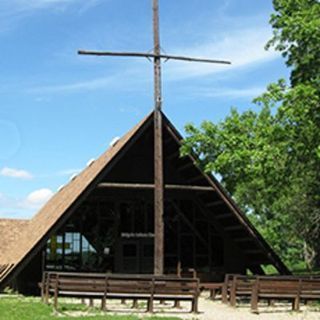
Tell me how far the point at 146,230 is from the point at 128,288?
355 inches

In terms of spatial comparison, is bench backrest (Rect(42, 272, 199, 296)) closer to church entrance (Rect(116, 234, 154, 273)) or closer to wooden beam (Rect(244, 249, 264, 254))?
church entrance (Rect(116, 234, 154, 273))

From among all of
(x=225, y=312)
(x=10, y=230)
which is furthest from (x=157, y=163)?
(x=10, y=230)

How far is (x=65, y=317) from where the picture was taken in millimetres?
12992

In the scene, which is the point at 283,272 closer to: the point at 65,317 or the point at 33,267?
the point at 33,267

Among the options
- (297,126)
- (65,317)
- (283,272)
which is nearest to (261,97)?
(297,126)

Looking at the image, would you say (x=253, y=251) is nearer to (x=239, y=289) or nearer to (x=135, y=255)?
(x=135, y=255)

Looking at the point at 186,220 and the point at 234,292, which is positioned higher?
the point at 186,220

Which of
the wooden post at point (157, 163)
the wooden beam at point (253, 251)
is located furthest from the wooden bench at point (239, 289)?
the wooden beam at point (253, 251)

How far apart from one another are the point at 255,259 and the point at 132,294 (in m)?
10.7

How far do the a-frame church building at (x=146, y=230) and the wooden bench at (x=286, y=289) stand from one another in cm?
611

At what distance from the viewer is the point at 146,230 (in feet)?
79.6

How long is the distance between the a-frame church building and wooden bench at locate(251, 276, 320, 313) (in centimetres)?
611

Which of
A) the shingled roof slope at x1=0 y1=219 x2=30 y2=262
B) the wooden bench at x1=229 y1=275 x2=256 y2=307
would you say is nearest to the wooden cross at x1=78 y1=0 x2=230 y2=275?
the wooden bench at x1=229 y1=275 x2=256 y2=307

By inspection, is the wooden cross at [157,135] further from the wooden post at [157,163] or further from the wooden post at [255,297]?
the wooden post at [255,297]
